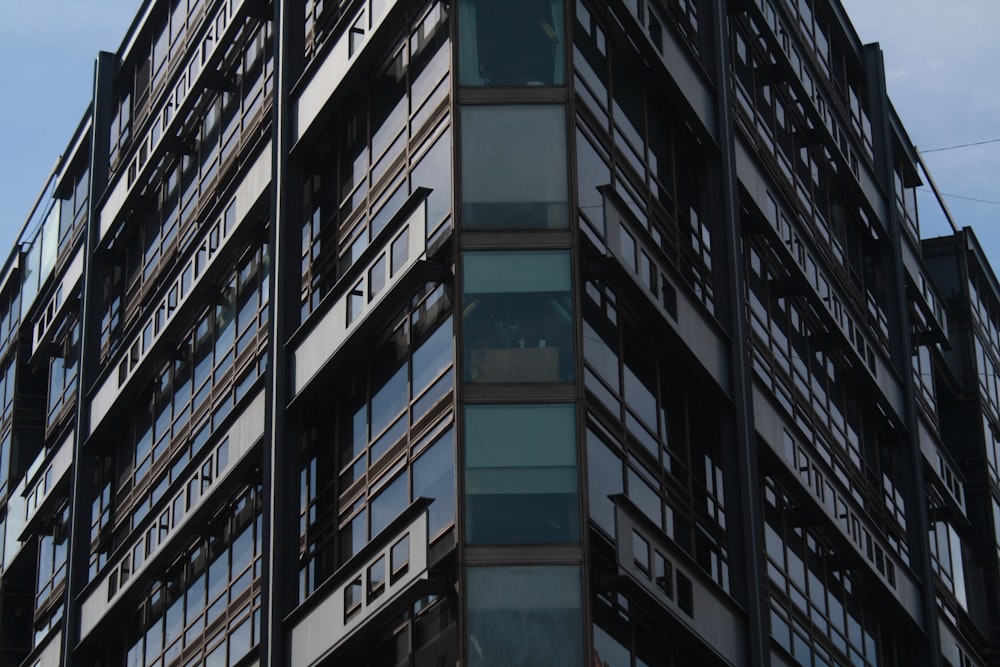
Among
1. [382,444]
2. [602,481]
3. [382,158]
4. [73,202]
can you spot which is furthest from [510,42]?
[73,202]

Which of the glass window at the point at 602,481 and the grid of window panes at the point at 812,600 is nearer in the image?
the glass window at the point at 602,481

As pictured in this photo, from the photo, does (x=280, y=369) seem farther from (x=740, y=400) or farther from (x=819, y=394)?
(x=819, y=394)

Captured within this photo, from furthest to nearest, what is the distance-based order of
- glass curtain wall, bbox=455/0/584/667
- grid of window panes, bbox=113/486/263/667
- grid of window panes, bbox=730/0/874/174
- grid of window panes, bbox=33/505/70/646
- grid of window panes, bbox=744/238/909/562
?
1. grid of window panes, bbox=33/505/70/646
2. grid of window panes, bbox=730/0/874/174
3. grid of window panes, bbox=744/238/909/562
4. grid of window panes, bbox=113/486/263/667
5. glass curtain wall, bbox=455/0/584/667

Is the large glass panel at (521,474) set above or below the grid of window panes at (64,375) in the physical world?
below

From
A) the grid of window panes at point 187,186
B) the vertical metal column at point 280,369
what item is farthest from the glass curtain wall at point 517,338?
the grid of window panes at point 187,186

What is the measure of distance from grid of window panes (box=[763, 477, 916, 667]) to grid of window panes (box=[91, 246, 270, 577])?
32.1 ft

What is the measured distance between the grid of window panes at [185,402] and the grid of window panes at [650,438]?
7562 mm

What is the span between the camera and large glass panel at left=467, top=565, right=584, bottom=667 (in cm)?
2450

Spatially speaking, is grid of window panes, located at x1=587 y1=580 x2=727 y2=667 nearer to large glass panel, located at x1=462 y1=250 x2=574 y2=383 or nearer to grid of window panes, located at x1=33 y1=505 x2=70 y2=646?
large glass panel, located at x1=462 y1=250 x2=574 y2=383

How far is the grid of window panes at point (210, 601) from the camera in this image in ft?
109

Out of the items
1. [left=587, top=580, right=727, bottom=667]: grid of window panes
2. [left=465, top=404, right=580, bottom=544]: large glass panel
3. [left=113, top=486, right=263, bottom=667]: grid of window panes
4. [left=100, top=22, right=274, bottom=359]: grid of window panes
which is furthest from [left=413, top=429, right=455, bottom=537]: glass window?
[left=100, top=22, right=274, bottom=359]: grid of window panes

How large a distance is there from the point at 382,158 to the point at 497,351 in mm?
5832

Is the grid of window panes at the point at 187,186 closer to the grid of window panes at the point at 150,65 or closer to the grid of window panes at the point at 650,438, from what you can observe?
the grid of window panes at the point at 150,65

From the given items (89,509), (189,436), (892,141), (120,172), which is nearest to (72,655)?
(89,509)
